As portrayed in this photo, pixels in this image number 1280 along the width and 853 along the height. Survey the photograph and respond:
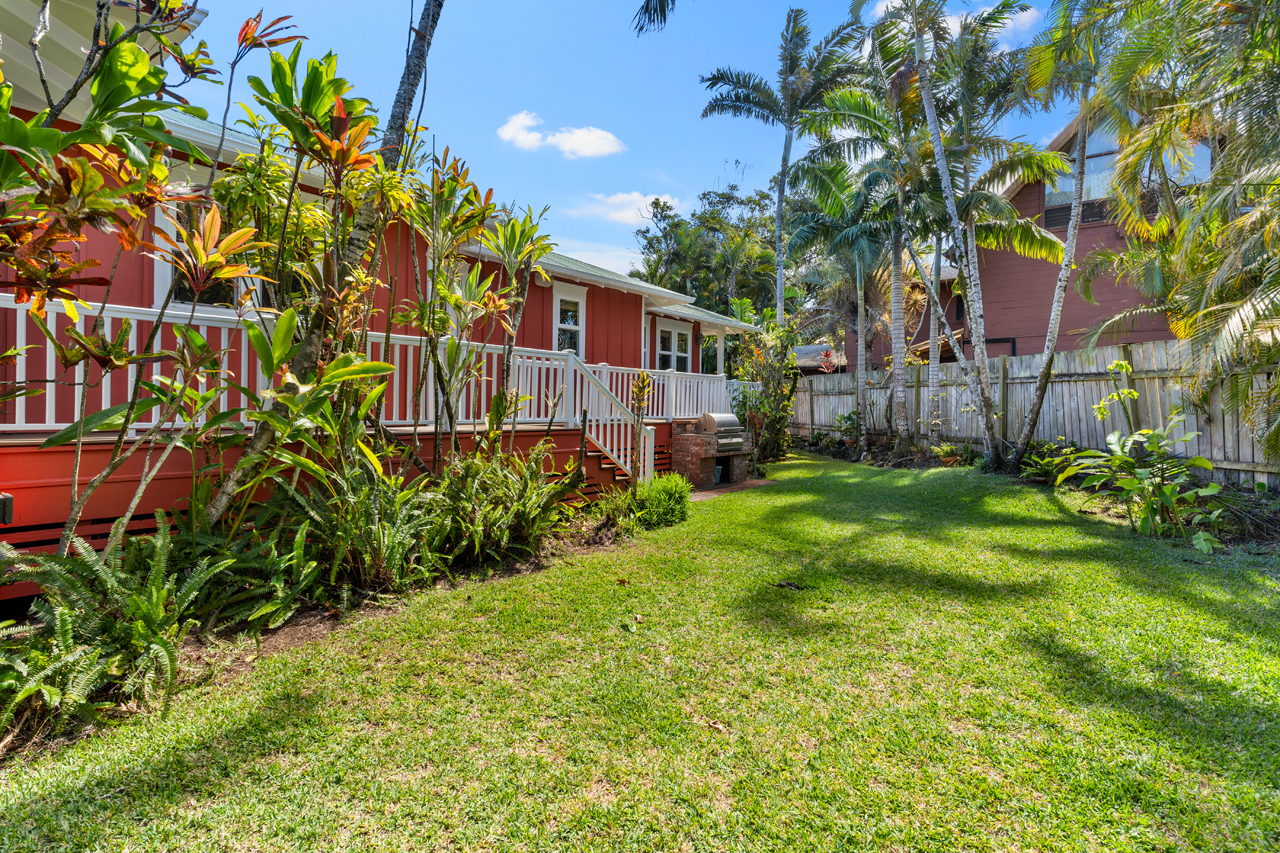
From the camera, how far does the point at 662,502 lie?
620 centimetres

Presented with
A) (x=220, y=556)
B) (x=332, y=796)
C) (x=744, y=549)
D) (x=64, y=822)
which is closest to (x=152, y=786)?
(x=64, y=822)

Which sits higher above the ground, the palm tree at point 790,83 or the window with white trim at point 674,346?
the palm tree at point 790,83

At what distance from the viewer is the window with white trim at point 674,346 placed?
552 inches

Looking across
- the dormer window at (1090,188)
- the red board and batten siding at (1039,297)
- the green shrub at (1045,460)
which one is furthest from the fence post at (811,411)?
the dormer window at (1090,188)

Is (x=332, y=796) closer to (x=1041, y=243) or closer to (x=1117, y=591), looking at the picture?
(x=1117, y=591)

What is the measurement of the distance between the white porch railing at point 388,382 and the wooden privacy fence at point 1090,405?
6.95 m

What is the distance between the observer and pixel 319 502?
3768 mm

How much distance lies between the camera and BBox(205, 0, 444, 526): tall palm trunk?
3.42 metres

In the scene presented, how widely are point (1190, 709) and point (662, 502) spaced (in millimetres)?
4359

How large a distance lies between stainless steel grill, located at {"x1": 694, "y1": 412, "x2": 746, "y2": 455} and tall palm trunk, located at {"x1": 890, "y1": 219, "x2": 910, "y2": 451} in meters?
5.04

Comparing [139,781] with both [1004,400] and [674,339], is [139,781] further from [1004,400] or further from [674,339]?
[674,339]

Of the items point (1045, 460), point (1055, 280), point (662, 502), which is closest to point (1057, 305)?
point (1045, 460)

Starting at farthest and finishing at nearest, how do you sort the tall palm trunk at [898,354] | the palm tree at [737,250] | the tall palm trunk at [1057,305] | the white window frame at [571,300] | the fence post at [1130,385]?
the palm tree at [737,250]
the tall palm trunk at [898,354]
the white window frame at [571,300]
the tall palm trunk at [1057,305]
the fence post at [1130,385]

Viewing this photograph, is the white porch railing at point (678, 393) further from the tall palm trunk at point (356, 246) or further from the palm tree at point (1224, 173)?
the palm tree at point (1224, 173)
